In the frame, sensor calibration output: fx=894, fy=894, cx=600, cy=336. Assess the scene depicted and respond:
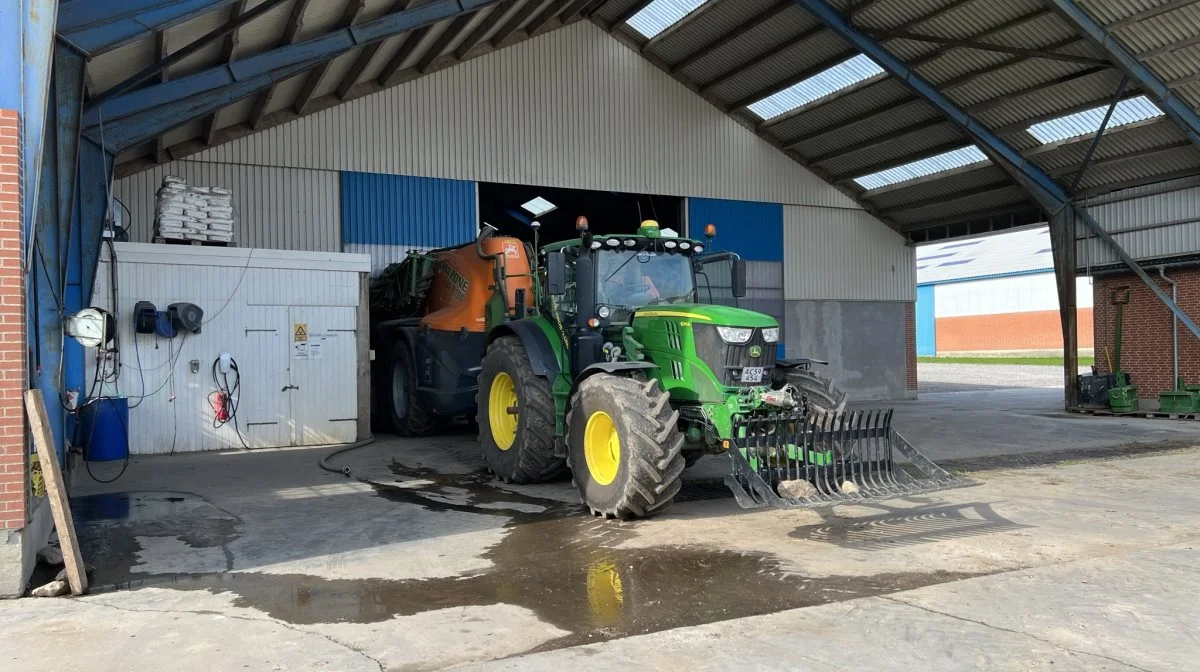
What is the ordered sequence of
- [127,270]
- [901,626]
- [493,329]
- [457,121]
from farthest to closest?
1. [457,121]
2. [127,270]
3. [493,329]
4. [901,626]

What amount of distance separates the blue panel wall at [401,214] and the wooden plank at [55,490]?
1154 centimetres

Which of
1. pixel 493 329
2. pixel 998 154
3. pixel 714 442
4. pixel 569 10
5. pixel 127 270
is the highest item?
pixel 569 10

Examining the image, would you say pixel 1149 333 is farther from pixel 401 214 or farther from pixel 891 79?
pixel 401 214

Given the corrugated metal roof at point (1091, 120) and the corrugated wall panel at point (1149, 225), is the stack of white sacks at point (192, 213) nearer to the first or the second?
the corrugated metal roof at point (1091, 120)

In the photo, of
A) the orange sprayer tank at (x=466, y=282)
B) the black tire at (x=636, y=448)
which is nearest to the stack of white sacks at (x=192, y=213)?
the orange sprayer tank at (x=466, y=282)

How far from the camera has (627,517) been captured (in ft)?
24.9

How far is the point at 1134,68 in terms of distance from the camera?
15289 mm

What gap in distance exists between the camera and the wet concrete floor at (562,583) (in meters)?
5.09

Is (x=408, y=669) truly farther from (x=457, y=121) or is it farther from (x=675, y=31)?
(x=675, y=31)

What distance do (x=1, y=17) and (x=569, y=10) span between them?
14.5 m

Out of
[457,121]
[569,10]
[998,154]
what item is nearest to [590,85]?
[569,10]

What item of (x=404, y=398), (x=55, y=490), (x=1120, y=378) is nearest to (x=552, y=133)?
(x=404, y=398)

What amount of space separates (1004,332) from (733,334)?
46.8 meters

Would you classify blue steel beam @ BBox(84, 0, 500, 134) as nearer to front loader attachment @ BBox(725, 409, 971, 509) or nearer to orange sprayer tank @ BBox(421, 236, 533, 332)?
orange sprayer tank @ BBox(421, 236, 533, 332)
